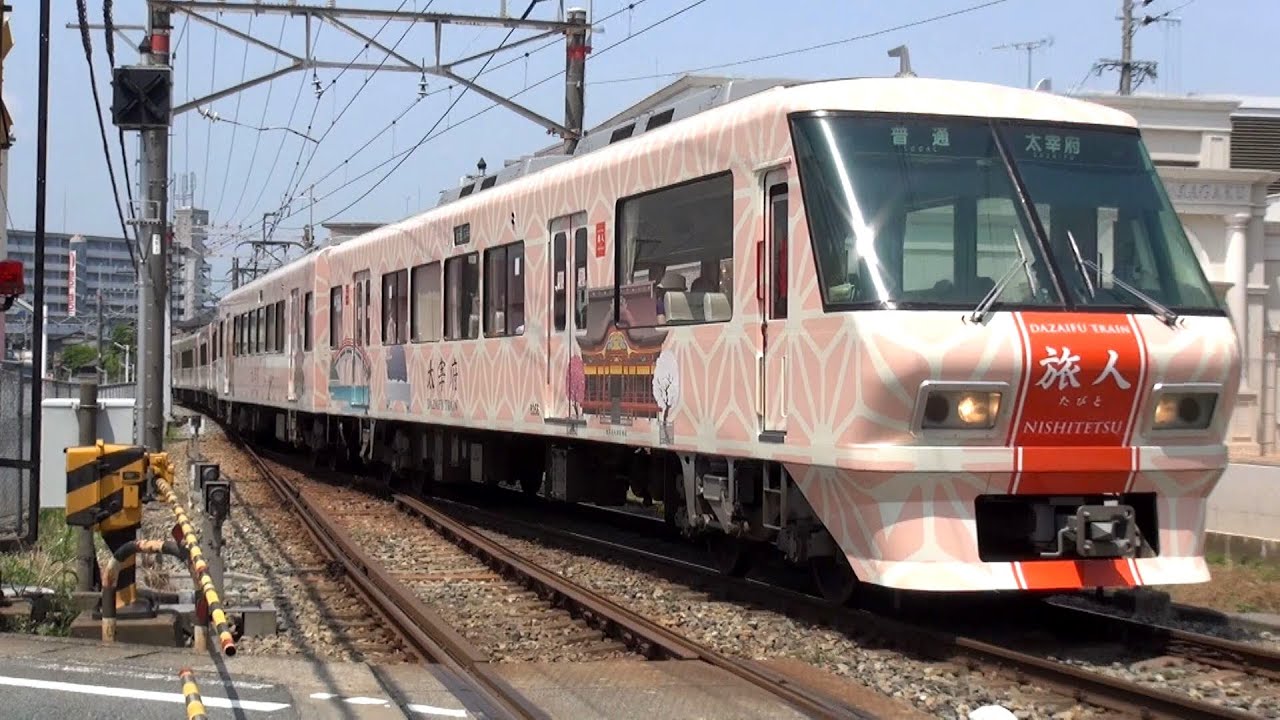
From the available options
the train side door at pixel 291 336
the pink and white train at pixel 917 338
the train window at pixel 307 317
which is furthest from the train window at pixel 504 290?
the train side door at pixel 291 336

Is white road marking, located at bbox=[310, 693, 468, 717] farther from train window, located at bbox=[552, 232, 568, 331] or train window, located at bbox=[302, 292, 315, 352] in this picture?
train window, located at bbox=[302, 292, 315, 352]

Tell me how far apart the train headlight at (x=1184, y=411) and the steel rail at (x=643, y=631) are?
2510 mm

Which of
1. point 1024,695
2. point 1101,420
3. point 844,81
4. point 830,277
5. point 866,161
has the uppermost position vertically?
point 844,81

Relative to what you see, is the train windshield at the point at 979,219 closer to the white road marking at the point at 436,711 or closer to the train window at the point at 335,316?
the white road marking at the point at 436,711

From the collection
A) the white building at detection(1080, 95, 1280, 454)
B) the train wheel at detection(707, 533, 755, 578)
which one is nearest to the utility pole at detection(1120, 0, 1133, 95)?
the white building at detection(1080, 95, 1280, 454)

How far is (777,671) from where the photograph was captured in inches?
278

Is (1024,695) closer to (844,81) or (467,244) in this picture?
(844,81)

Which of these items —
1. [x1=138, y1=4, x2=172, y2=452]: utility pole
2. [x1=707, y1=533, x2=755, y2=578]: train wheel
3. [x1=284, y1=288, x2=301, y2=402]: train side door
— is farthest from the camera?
[x1=284, y1=288, x2=301, y2=402]: train side door

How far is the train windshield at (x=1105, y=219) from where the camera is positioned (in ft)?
25.7

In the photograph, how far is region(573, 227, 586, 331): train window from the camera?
1093cm

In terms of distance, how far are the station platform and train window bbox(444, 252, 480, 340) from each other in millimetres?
6495

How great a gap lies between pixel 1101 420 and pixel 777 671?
2.10 meters

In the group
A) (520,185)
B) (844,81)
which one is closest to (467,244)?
(520,185)

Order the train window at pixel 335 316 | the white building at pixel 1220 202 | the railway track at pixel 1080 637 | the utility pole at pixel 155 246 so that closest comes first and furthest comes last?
1. the railway track at pixel 1080 637
2. the utility pole at pixel 155 246
3. the train window at pixel 335 316
4. the white building at pixel 1220 202
